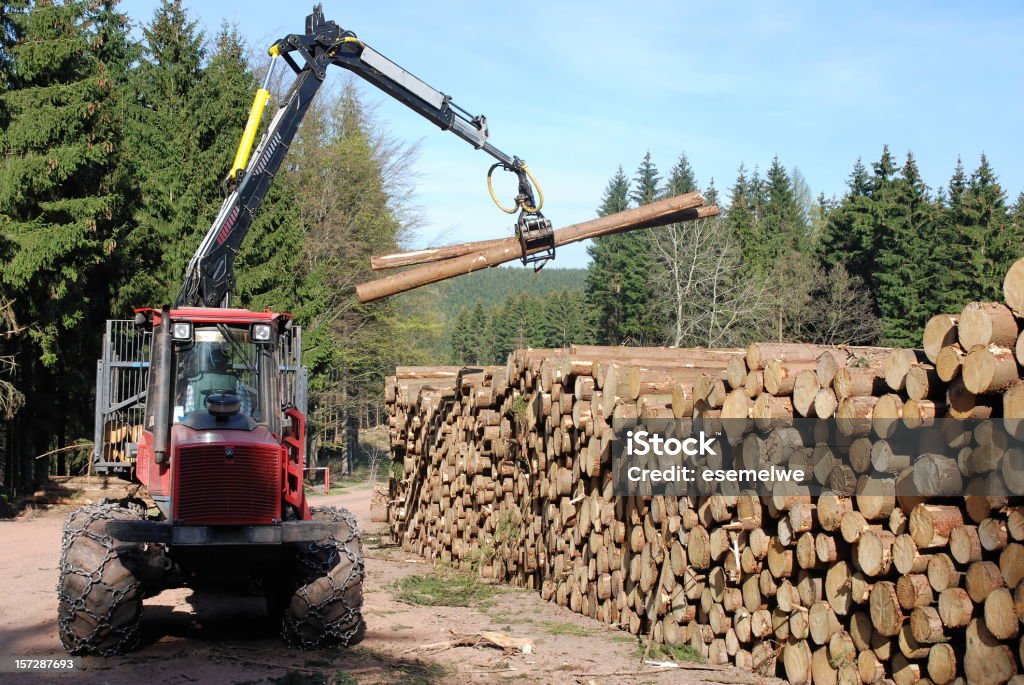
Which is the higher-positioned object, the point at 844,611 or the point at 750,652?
the point at 844,611

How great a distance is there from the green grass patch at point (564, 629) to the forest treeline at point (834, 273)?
23.9 m

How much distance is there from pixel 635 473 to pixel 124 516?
4.39 metres

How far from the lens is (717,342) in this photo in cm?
4175

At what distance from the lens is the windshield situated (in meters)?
8.34

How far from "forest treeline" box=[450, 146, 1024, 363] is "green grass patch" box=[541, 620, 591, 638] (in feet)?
78.3

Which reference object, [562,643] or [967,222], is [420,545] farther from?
[967,222]

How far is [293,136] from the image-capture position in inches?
488

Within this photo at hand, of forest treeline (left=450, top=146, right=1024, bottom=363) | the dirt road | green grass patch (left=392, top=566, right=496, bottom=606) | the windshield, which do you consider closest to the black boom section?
the windshield

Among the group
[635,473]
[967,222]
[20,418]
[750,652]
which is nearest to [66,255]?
[20,418]

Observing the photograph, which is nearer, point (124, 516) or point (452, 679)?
point (452, 679)

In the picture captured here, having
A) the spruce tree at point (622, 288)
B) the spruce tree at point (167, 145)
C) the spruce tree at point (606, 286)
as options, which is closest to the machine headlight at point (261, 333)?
the spruce tree at point (167, 145)

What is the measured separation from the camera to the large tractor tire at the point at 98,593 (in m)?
7.62

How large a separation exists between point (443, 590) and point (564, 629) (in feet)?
8.84

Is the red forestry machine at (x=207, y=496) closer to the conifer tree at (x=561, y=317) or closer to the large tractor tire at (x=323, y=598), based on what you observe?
the large tractor tire at (x=323, y=598)
